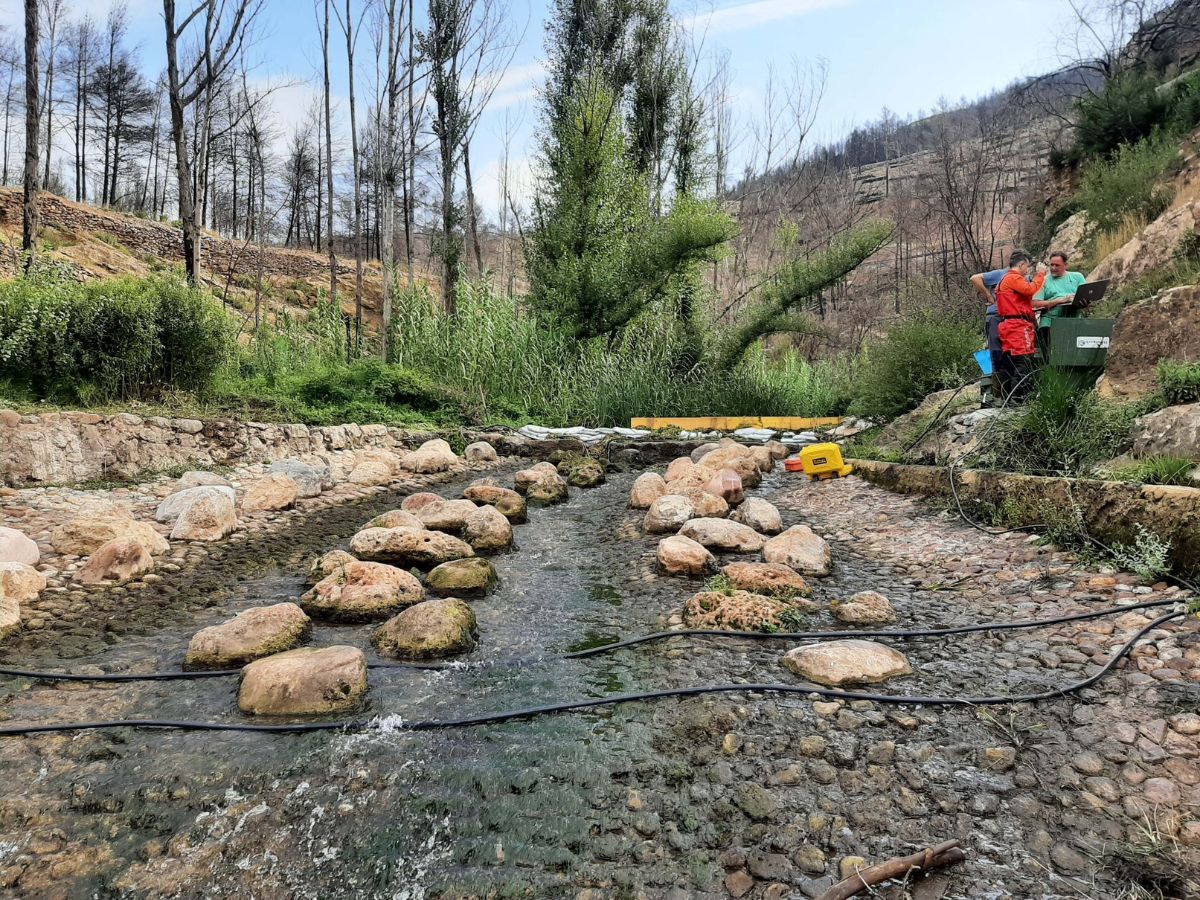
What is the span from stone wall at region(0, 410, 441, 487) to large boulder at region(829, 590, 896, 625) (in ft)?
16.7

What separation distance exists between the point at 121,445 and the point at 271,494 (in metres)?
1.27

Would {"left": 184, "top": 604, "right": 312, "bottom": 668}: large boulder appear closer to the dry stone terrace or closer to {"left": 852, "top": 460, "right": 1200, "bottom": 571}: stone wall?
the dry stone terrace

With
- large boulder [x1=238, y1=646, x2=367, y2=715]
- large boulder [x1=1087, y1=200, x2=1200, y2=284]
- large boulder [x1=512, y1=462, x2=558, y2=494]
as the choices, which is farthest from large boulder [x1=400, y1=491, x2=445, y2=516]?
large boulder [x1=1087, y1=200, x2=1200, y2=284]

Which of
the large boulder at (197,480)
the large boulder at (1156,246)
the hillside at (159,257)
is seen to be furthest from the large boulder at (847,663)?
the hillside at (159,257)

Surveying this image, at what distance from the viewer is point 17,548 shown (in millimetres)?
2914

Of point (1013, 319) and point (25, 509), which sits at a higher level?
point (1013, 319)

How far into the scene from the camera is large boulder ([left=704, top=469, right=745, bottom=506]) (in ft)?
15.4

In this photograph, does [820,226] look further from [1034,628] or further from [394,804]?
[394,804]

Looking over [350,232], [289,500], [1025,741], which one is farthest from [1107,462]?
[350,232]

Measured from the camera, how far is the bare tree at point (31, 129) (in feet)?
25.2

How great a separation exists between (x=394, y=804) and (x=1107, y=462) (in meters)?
3.73

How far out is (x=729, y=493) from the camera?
4699 mm

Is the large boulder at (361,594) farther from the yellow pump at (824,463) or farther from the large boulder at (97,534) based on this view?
the yellow pump at (824,463)

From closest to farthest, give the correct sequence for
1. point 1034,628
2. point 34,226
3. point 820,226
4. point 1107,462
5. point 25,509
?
point 1034,628 → point 1107,462 → point 25,509 → point 34,226 → point 820,226
